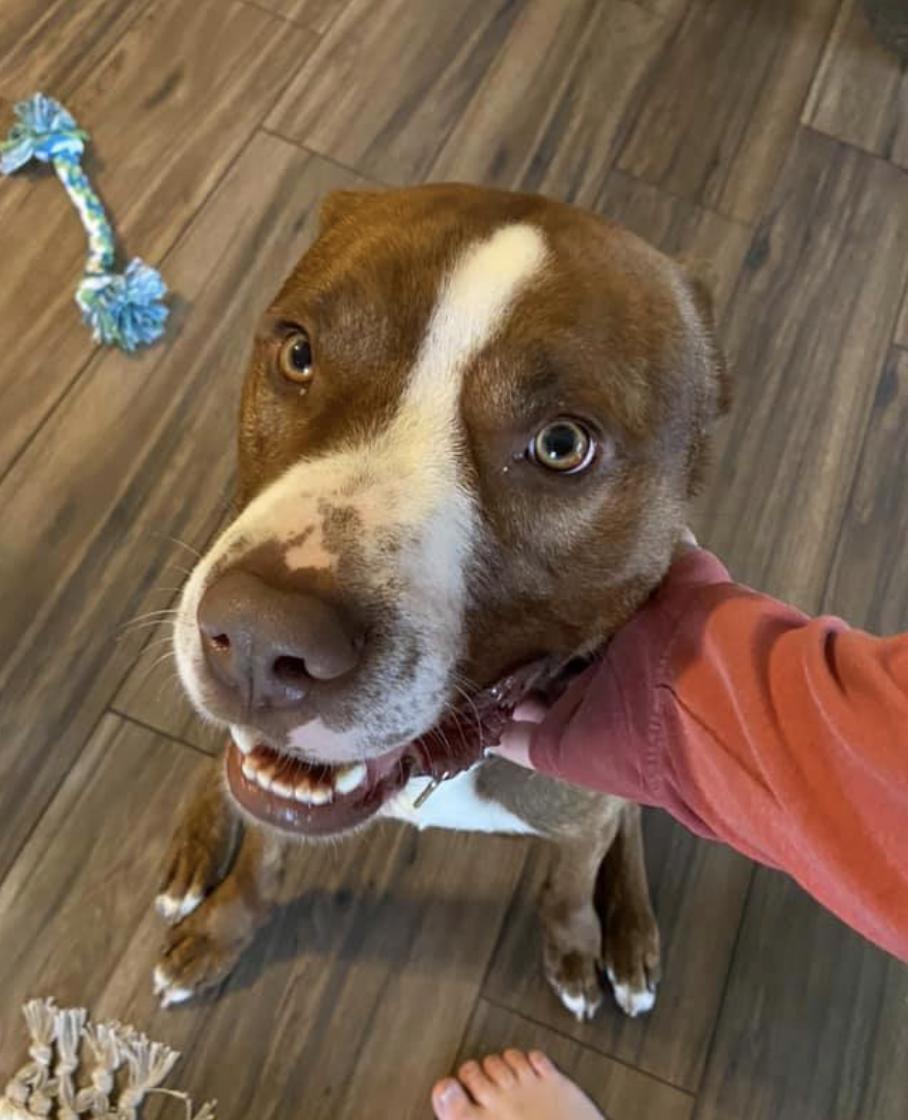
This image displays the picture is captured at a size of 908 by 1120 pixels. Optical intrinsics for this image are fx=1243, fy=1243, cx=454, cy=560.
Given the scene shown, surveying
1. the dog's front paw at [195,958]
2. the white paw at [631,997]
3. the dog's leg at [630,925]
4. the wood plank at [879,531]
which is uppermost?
the wood plank at [879,531]

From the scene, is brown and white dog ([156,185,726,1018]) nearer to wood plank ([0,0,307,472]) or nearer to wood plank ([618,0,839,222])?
wood plank ([0,0,307,472])

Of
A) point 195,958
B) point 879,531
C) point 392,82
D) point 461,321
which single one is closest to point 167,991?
point 195,958

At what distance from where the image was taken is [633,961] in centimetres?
223

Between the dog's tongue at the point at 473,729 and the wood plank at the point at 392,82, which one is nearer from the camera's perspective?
the dog's tongue at the point at 473,729

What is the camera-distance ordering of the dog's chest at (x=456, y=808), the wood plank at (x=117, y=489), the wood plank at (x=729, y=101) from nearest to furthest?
the dog's chest at (x=456, y=808), the wood plank at (x=117, y=489), the wood plank at (x=729, y=101)

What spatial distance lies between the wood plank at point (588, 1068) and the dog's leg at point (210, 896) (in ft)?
1.45

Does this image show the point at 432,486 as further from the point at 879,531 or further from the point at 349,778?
the point at 879,531

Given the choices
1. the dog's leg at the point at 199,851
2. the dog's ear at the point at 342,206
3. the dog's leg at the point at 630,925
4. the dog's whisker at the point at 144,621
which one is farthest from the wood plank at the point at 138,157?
the dog's leg at the point at 630,925

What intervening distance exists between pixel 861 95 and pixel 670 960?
2423 millimetres

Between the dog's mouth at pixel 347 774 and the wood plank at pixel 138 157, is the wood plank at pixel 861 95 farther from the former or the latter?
the dog's mouth at pixel 347 774

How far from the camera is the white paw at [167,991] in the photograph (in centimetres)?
213

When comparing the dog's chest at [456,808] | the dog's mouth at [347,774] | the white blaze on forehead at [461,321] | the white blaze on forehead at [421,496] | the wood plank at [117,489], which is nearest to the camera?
the white blaze on forehead at [421,496]

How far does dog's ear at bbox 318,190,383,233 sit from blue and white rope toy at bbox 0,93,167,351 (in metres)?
1.01

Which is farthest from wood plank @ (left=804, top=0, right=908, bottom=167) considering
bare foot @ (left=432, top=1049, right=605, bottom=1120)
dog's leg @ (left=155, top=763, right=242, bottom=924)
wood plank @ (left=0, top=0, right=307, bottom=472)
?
bare foot @ (left=432, top=1049, right=605, bottom=1120)
